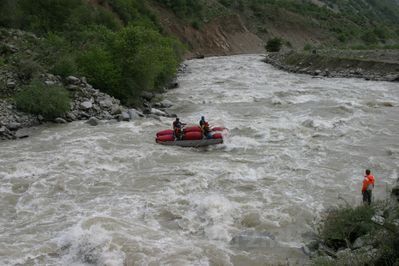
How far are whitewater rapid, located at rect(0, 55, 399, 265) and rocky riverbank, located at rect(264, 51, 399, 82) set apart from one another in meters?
10.6

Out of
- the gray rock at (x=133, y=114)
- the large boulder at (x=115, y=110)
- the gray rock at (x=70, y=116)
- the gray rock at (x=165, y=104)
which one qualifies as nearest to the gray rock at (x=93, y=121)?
the gray rock at (x=70, y=116)

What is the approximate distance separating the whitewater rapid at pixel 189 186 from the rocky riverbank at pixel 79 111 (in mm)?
712

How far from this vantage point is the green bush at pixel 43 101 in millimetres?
17938

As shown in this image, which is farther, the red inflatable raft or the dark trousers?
the red inflatable raft

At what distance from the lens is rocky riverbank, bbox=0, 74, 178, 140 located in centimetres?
1712

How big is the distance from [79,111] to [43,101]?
177 cm

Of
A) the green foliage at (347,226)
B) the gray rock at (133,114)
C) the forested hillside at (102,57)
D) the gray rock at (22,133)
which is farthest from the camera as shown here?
the forested hillside at (102,57)

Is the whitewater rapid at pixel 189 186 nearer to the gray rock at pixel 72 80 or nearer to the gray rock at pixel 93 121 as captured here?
the gray rock at pixel 93 121

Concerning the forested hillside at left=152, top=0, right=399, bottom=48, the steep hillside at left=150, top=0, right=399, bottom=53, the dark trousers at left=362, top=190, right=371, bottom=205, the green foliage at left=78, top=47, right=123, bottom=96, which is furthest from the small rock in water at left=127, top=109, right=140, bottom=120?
the forested hillside at left=152, top=0, right=399, bottom=48

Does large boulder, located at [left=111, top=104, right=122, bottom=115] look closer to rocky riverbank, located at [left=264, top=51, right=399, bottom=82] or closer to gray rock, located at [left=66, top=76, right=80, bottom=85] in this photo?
gray rock, located at [left=66, top=76, right=80, bottom=85]

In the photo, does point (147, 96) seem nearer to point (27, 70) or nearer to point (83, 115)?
point (83, 115)

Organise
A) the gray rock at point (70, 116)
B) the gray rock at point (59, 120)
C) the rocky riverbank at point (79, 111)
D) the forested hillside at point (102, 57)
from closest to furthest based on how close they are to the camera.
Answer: the rocky riverbank at point (79, 111) → the gray rock at point (59, 120) → the gray rock at point (70, 116) → the forested hillside at point (102, 57)

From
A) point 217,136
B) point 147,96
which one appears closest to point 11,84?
point 147,96

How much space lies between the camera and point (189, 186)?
12.2 metres
